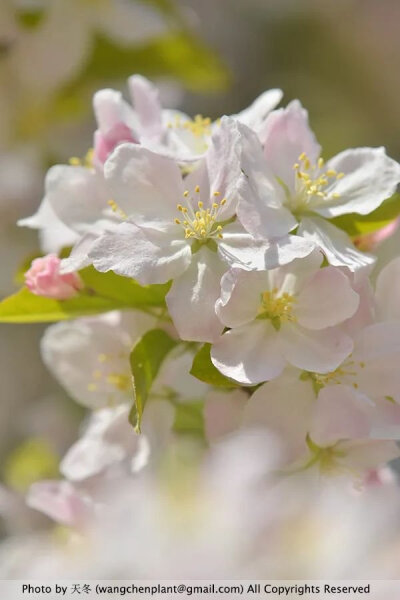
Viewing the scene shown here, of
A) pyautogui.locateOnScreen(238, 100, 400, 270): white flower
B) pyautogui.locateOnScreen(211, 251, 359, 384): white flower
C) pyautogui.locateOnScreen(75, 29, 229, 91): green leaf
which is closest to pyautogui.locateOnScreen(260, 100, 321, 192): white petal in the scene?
Result: pyautogui.locateOnScreen(238, 100, 400, 270): white flower

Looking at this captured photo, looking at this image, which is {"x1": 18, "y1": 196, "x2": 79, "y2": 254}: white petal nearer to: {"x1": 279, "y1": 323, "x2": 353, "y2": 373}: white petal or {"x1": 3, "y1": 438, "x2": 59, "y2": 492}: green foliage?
{"x1": 279, "y1": 323, "x2": 353, "y2": 373}: white petal

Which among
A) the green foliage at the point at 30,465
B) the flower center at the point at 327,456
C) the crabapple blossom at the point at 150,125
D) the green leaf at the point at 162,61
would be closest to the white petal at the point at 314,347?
the flower center at the point at 327,456

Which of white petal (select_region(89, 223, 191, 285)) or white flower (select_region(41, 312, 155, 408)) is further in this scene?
white flower (select_region(41, 312, 155, 408))

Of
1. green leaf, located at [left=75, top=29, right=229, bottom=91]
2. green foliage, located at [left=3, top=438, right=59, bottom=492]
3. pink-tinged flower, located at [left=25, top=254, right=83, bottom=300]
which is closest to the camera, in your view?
pink-tinged flower, located at [left=25, top=254, right=83, bottom=300]

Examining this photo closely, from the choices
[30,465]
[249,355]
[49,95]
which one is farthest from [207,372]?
[49,95]

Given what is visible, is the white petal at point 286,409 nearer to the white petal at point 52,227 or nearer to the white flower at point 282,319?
the white flower at point 282,319
